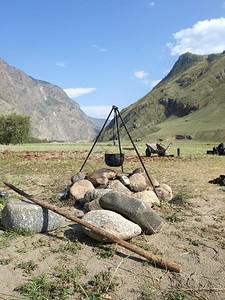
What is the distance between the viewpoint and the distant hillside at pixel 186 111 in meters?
104

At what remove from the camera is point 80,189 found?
7.34 meters

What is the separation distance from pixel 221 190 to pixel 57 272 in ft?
22.6

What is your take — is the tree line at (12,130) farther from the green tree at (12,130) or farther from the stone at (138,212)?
the stone at (138,212)

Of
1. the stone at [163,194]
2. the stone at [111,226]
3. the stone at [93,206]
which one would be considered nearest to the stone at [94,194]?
the stone at [93,206]

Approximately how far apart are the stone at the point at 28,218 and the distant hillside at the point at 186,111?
303ft

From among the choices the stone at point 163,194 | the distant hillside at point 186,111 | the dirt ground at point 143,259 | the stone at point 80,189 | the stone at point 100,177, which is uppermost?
the distant hillside at point 186,111

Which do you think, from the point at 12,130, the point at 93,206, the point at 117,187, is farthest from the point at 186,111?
the point at 93,206

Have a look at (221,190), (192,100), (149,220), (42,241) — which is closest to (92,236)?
(42,241)

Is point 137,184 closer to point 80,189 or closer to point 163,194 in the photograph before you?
point 163,194

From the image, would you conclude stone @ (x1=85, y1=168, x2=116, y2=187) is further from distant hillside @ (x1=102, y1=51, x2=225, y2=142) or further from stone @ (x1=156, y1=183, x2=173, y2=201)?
distant hillside @ (x1=102, y1=51, x2=225, y2=142)

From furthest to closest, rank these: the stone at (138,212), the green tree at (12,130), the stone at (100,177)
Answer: the green tree at (12,130) < the stone at (100,177) < the stone at (138,212)

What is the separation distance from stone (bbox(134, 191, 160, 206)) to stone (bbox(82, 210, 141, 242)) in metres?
1.94

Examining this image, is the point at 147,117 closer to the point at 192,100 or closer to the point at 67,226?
the point at 192,100

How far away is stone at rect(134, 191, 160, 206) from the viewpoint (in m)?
6.69
